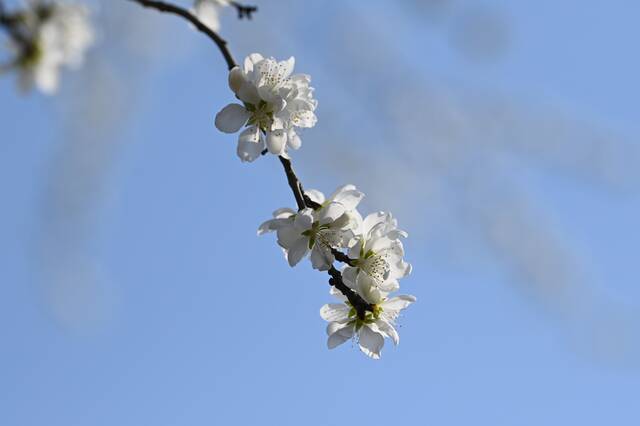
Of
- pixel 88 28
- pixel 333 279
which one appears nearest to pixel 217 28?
pixel 88 28

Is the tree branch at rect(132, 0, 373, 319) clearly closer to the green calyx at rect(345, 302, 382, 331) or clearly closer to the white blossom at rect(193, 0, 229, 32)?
the green calyx at rect(345, 302, 382, 331)

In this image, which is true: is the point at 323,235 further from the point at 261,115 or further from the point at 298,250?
the point at 261,115

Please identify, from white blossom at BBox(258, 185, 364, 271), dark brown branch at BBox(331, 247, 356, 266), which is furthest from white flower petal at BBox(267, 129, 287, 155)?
dark brown branch at BBox(331, 247, 356, 266)

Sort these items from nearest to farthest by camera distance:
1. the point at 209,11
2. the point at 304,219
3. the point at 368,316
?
1. the point at 304,219
2. the point at 368,316
3. the point at 209,11

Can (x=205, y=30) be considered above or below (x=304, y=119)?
above

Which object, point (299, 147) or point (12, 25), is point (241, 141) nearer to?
point (299, 147)

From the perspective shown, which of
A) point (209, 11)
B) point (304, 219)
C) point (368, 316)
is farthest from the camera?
point (209, 11)

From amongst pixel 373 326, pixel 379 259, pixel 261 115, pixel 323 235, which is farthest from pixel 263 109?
pixel 373 326

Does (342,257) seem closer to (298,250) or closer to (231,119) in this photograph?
(298,250)

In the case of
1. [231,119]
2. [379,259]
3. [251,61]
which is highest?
[251,61]

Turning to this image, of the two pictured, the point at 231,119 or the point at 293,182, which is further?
the point at 231,119
